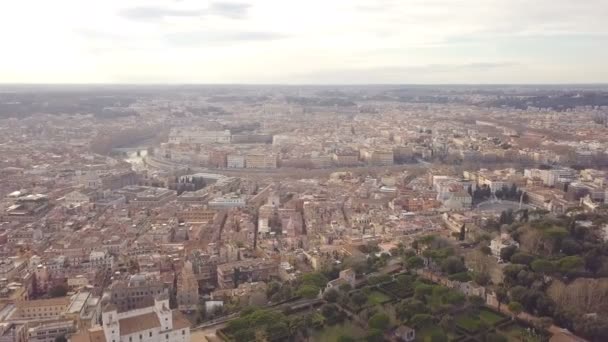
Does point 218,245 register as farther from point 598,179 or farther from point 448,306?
point 598,179

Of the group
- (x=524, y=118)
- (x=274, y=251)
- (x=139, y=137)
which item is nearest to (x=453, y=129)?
(x=524, y=118)

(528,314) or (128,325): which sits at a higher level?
(128,325)

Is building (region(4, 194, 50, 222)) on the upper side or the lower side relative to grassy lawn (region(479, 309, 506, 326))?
lower

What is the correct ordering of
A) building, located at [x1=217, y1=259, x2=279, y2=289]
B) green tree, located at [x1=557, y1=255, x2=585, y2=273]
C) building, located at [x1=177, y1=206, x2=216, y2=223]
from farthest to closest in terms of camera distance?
building, located at [x1=177, y1=206, x2=216, y2=223]
building, located at [x1=217, y1=259, x2=279, y2=289]
green tree, located at [x1=557, y1=255, x2=585, y2=273]

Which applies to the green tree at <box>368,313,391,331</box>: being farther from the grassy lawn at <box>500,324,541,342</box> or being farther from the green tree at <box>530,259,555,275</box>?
the green tree at <box>530,259,555,275</box>

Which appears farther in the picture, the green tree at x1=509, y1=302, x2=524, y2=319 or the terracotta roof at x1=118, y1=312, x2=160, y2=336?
the green tree at x1=509, y1=302, x2=524, y2=319

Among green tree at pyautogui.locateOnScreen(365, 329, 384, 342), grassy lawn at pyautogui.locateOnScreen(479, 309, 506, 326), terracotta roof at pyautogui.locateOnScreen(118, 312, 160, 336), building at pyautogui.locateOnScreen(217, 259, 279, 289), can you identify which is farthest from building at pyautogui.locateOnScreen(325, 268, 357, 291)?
terracotta roof at pyautogui.locateOnScreen(118, 312, 160, 336)

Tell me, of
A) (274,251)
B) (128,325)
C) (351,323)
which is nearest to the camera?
(128,325)
